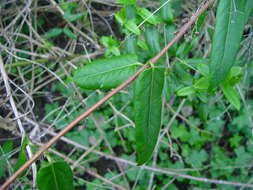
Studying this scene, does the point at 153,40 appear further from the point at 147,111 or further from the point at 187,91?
the point at 147,111

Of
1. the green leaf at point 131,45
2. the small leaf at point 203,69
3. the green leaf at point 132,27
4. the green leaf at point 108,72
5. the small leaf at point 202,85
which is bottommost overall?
the small leaf at point 202,85

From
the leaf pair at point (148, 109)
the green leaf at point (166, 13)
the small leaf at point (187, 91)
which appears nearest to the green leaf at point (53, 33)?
the green leaf at point (166, 13)

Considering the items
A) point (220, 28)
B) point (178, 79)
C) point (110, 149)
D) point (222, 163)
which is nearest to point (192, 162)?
point (222, 163)

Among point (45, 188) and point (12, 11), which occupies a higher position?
point (12, 11)

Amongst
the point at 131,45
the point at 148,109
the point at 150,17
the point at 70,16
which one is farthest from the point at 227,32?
the point at 70,16

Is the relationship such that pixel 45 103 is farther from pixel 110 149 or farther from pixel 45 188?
pixel 45 188

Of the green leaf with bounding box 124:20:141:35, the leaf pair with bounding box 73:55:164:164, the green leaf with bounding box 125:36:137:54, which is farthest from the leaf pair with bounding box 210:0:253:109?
the green leaf with bounding box 125:36:137:54

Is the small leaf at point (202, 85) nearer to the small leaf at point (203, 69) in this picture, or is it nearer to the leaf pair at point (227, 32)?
the small leaf at point (203, 69)
